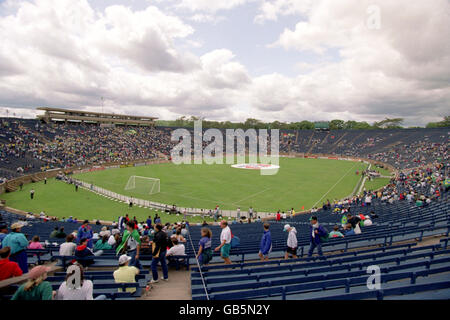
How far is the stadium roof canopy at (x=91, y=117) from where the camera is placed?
68.8 metres

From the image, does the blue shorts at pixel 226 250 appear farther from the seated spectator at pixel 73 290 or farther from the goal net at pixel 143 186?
the goal net at pixel 143 186

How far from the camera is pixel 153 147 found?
247 feet

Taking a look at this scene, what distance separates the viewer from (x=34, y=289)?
12.1 ft

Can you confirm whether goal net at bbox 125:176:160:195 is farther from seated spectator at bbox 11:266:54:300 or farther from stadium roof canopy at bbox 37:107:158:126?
stadium roof canopy at bbox 37:107:158:126

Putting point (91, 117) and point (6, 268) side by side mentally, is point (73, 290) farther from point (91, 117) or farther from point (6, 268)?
point (91, 117)

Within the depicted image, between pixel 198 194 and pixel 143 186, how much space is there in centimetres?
905

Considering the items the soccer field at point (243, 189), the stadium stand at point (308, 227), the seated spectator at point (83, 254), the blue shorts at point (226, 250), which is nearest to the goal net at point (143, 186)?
the soccer field at point (243, 189)

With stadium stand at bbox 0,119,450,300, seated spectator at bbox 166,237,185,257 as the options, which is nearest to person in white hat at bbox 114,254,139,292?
stadium stand at bbox 0,119,450,300

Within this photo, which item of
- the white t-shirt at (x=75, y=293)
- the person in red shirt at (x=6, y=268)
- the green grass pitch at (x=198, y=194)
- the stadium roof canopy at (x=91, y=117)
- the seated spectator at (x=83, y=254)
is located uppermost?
the stadium roof canopy at (x=91, y=117)

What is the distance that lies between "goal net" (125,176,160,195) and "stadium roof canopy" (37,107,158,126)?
49.2 m

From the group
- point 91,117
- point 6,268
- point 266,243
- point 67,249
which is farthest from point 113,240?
point 91,117

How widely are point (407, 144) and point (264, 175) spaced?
5078cm

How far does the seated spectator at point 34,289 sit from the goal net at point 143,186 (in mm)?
28333
